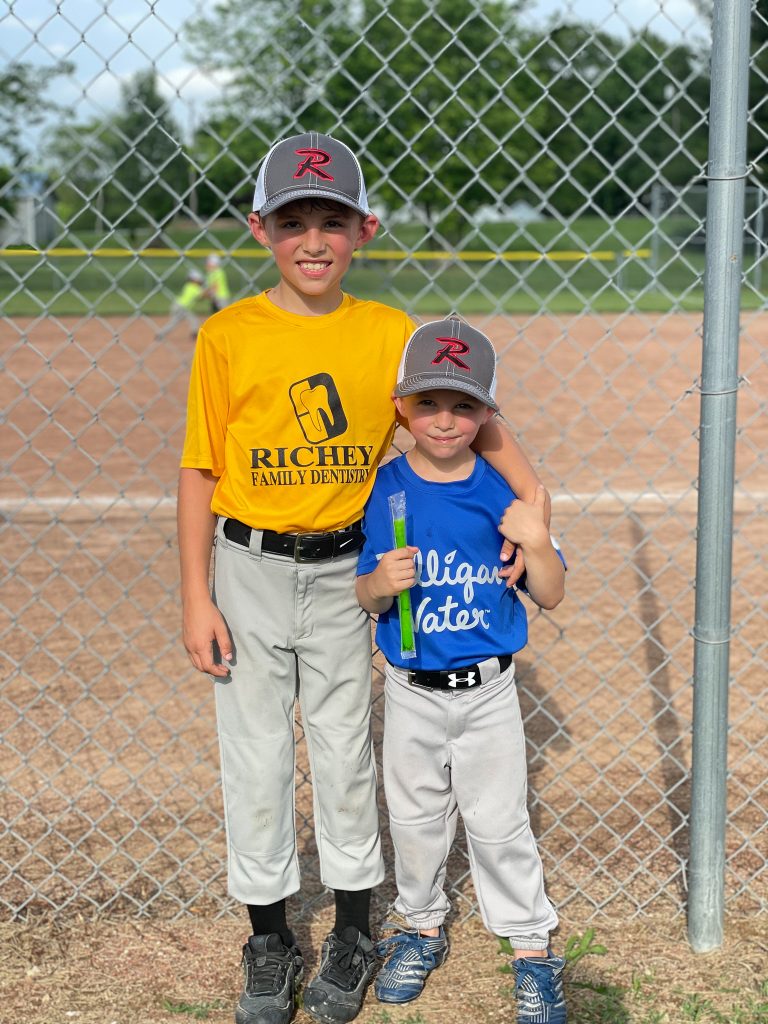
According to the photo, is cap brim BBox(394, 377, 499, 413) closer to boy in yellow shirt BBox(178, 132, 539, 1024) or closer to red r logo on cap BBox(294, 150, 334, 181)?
boy in yellow shirt BBox(178, 132, 539, 1024)

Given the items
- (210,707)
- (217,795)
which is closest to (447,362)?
(217,795)

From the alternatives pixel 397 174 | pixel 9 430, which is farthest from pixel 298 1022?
pixel 397 174

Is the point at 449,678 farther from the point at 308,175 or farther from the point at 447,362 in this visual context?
the point at 308,175

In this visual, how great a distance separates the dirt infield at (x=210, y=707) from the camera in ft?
10.9

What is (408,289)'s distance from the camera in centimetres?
3017

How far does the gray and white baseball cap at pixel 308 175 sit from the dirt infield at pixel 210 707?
2.29 ft

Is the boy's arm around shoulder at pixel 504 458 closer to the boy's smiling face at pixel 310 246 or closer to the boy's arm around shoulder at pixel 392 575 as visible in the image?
the boy's arm around shoulder at pixel 392 575

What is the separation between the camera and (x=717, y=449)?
270cm

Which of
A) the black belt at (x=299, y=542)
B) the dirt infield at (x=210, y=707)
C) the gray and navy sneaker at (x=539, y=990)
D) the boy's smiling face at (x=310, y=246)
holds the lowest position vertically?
the gray and navy sneaker at (x=539, y=990)

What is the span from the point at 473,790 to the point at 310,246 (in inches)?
47.1

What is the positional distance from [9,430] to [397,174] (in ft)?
103

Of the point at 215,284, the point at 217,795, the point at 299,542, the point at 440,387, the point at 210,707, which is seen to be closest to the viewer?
the point at 440,387

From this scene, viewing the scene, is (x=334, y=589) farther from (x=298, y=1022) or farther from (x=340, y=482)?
(x=298, y=1022)

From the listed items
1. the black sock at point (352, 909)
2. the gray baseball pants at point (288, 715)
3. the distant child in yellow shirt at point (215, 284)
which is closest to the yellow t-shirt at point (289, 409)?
the gray baseball pants at point (288, 715)
